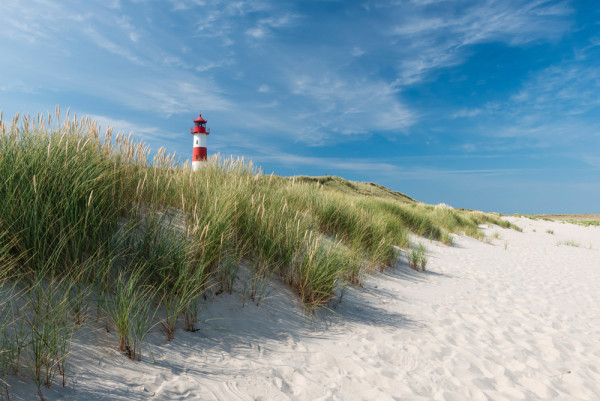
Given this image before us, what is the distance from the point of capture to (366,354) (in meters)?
2.78

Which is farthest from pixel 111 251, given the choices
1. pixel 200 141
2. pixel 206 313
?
pixel 200 141

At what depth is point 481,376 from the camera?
2.71 meters

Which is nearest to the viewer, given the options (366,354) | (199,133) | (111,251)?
(111,251)

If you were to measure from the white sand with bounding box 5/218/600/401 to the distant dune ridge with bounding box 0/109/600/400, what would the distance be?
1 centimetres

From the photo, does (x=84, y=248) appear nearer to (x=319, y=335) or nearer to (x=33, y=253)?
(x=33, y=253)

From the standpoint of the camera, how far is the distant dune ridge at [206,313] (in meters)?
2.03

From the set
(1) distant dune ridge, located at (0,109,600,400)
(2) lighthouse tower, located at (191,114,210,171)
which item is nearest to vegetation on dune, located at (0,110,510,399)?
(1) distant dune ridge, located at (0,109,600,400)

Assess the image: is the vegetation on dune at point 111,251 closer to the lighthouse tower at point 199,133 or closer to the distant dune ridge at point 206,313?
the distant dune ridge at point 206,313

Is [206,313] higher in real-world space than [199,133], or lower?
lower

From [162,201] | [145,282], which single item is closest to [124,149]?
[162,201]

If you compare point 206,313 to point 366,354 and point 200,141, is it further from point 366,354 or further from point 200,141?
point 200,141

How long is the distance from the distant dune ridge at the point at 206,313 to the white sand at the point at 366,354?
1cm

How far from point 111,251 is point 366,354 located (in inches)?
90.4

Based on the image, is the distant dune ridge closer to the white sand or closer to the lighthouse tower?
the white sand
